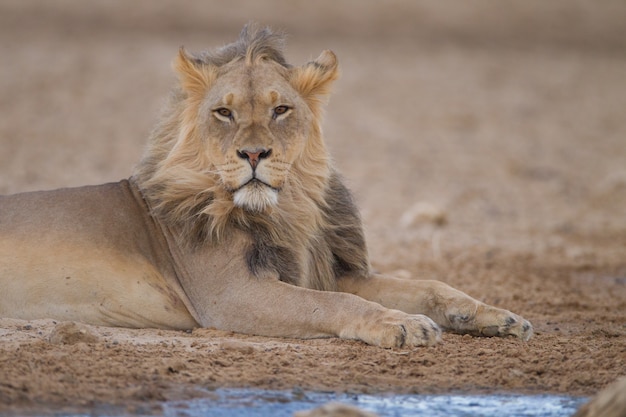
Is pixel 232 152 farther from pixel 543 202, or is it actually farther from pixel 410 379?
pixel 543 202

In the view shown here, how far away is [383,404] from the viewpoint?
4.25 m

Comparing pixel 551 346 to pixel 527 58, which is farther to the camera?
pixel 527 58

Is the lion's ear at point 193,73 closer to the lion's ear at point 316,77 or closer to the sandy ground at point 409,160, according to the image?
the lion's ear at point 316,77

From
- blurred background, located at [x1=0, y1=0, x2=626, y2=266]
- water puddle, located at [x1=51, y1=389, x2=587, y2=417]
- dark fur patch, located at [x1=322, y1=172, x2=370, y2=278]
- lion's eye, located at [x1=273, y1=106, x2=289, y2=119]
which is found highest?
blurred background, located at [x1=0, y1=0, x2=626, y2=266]

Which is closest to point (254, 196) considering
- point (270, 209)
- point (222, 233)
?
point (270, 209)

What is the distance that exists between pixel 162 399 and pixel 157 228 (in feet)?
5.26

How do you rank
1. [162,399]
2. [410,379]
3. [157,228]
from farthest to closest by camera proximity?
[157,228] → [410,379] → [162,399]

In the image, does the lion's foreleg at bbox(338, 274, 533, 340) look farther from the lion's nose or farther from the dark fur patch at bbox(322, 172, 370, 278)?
the lion's nose

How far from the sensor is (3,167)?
11.5m

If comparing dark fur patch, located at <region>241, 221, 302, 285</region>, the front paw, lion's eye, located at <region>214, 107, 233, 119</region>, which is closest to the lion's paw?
the front paw

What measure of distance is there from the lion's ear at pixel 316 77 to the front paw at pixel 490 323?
4.54 feet

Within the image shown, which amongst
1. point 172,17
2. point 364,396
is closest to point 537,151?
point 172,17

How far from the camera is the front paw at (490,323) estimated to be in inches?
207

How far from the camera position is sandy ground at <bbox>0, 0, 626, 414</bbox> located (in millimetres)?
4578
